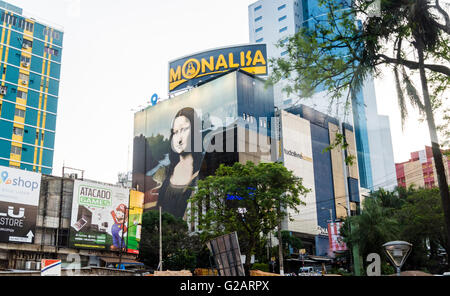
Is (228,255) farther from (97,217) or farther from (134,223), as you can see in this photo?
(134,223)

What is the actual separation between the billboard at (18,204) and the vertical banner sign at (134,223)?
8.34 metres

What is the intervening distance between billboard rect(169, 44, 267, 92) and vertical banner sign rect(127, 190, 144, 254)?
98.1 ft

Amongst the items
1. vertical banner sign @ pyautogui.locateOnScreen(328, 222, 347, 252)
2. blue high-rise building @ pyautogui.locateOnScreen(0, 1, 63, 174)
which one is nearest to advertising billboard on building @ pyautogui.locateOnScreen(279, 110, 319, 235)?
vertical banner sign @ pyautogui.locateOnScreen(328, 222, 347, 252)

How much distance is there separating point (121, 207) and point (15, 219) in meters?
8.68

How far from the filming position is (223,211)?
29219 millimetres

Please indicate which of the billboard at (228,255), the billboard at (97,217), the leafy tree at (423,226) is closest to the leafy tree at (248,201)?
the leafy tree at (423,226)

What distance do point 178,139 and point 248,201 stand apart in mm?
37982

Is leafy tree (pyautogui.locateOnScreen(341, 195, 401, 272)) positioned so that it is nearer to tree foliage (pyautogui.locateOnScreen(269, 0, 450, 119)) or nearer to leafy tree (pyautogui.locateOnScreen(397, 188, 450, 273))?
leafy tree (pyautogui.locateOnScreen(397, 188, 450, 273))

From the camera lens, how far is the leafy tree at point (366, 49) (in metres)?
6.42

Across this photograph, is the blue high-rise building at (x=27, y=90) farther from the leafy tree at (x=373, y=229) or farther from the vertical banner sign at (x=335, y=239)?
the leafy tree at (x=373, y=229)

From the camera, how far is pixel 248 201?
28938 mm

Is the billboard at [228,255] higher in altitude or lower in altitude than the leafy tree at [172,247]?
lower

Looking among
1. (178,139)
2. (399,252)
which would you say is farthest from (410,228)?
(178,139)
